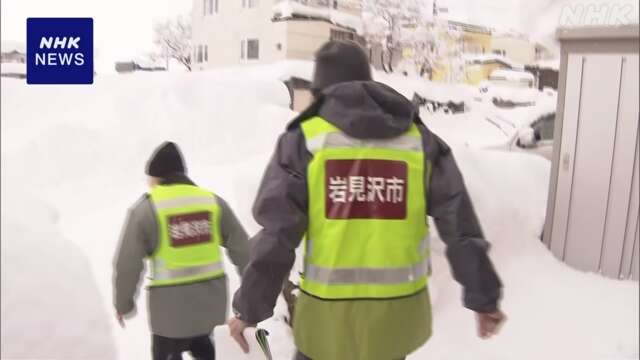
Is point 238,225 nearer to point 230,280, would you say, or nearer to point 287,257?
point 230,280

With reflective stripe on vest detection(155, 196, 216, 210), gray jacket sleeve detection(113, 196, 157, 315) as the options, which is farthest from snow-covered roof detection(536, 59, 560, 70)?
gray jacket sleeve detection(113, 196, 157, 315)

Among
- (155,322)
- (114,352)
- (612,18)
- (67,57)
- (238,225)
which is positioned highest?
(612,18)

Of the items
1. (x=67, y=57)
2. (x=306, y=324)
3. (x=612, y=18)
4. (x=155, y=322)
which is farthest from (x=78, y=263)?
(x=612, y=18)

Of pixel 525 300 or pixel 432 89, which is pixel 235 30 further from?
pixel 525 300

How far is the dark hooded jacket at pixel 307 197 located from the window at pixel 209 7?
76 centimetres

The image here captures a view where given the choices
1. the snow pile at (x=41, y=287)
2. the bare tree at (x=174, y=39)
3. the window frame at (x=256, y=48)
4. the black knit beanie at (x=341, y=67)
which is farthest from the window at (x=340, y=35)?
the snow pile at (x=41, y=287)

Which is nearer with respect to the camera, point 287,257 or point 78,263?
point 287,257

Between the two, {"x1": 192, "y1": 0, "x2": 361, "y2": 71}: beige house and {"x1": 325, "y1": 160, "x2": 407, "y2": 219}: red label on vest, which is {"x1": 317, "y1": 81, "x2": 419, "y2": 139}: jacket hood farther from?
{"x1": 192, "y1": 0, "x2": 361, "y2": 71}: beige house

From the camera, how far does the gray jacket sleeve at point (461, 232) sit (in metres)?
1.49

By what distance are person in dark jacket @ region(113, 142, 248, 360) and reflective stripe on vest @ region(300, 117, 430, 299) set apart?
0.55 meters

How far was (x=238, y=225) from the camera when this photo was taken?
2006 mm

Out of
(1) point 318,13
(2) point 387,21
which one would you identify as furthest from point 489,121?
(1) point 318,13

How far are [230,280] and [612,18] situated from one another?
161 centimetres

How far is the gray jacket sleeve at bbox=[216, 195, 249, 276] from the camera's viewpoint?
6.52ft
